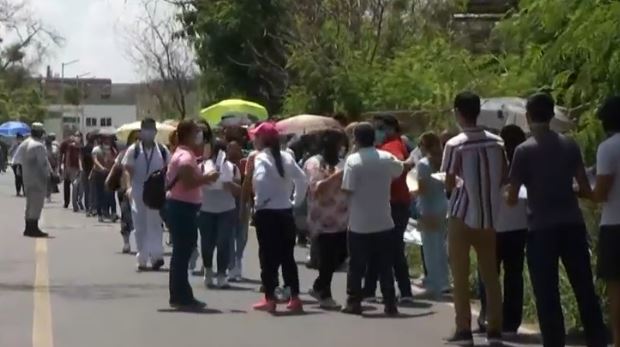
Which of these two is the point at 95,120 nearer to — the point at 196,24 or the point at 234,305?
the point at 196,24

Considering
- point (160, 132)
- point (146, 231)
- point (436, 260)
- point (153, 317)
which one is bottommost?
point (153, 317)

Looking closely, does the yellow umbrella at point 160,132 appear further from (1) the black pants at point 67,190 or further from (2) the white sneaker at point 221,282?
(2) the white sneaker at point 221,282

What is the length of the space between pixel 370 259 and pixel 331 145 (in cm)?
161

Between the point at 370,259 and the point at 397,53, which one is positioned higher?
the point at 397,53

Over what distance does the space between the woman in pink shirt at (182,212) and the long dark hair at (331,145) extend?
120cm

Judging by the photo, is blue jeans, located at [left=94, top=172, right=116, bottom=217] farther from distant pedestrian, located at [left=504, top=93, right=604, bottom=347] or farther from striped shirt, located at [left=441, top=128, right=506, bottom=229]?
distant pedestrian, located at [left=504, top=93, right=604, bottom=347]

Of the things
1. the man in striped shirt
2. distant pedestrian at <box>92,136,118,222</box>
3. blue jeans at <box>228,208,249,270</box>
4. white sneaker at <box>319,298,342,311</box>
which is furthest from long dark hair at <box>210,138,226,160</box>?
distant pedestrian at <box>92,136,118,222</box>

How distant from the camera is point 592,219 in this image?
13.3 meters

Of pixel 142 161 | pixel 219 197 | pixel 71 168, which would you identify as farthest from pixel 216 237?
pixel 71 168

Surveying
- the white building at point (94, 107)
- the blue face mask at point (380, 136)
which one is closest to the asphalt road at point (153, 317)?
the blue face mask at point (380, 136)

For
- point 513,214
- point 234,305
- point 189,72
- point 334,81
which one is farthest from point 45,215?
point 189,72

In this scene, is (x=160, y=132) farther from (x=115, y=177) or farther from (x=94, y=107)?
(x=94, y=107)

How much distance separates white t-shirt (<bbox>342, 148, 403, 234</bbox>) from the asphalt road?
3.03ft

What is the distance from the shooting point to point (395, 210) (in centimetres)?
1595
